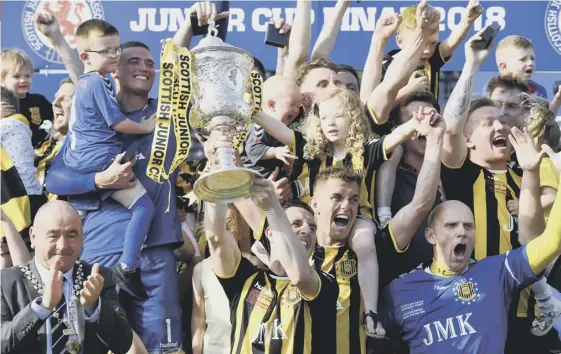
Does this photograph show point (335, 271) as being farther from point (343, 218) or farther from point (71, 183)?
point (71, 183)

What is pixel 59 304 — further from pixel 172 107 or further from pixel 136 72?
pixel 136 72

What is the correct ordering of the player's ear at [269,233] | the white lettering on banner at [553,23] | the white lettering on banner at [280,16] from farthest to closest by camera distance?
1. the white lettering on banner at [280,16]
2. the white lettering on banner at [553,23]
3. the player's ear at [269,233]

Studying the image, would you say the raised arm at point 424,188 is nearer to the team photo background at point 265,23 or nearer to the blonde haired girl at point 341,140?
the blonde haired girl at point 341,140

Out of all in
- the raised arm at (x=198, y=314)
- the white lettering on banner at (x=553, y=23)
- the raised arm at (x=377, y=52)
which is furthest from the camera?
the white lettering on banner at (x=553, y=23)

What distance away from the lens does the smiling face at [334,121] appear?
7051 mm

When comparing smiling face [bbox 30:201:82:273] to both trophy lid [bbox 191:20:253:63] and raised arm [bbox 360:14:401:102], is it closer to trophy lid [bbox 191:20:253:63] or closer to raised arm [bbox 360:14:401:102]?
trophy lid [bbox 191:20:253:63]

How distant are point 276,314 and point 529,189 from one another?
1.49 m

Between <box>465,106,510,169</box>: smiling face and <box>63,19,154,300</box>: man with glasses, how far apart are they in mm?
1727

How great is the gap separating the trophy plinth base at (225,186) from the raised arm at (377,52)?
2.03 meters

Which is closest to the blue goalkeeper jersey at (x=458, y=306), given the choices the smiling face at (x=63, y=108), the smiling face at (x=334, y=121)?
the smiling face at (x=334, y=121)

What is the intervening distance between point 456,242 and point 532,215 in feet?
1.67

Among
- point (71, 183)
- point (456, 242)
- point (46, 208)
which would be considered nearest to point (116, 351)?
point (46, 208)

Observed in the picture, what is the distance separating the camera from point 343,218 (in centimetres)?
677

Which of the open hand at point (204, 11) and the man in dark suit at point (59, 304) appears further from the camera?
the open hand at point (204, 11)
